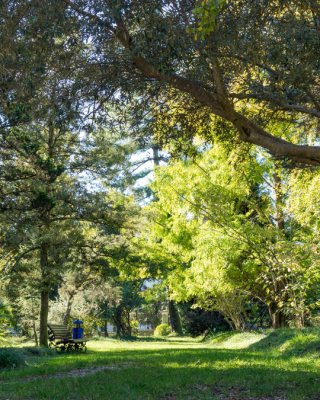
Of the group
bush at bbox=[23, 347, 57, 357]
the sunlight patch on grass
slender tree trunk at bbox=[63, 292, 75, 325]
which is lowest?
the sunlight patch on grass

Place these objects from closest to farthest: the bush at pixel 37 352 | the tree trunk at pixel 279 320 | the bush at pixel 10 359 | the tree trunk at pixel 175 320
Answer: the bush at pixel 10 359, the bush at pixel 37 352, the tree trunk at pixel 279 320, the tree trunk at pixel 175 320

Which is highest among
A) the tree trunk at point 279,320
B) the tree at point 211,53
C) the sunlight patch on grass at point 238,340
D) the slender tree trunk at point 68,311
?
the tree at point 211,53

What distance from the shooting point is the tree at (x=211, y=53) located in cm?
667

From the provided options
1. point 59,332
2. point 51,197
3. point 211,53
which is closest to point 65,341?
point 59,332

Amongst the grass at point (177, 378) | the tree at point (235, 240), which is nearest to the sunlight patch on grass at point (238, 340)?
the tree at point (235, 240)

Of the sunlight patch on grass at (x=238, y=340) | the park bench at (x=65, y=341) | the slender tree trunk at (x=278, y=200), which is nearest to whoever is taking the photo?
the park bench at (x=65, y=341)

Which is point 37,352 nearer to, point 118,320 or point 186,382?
point 186,382

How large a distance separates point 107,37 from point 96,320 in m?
26.2

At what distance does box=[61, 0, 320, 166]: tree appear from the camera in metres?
6.67

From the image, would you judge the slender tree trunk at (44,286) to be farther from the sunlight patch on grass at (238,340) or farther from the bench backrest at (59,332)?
the sunlight patch on grass at (238,340)

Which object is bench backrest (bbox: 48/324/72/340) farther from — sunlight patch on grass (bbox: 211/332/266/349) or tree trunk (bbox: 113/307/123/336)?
tree trunk (bbox: 113/307/123/336)

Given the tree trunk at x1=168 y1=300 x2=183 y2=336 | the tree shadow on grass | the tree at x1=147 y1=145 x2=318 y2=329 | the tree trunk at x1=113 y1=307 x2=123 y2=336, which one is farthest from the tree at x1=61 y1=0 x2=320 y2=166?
the tree trunk at x1=113 y1=307 x2=123 y2=336

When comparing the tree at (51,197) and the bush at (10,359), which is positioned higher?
the tree at (51,197)

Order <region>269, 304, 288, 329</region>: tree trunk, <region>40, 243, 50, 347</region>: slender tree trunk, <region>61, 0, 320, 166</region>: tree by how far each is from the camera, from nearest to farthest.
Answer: <region>61, 0, 320, 166</region>: tree → <region>40, 243, 50, 347</region>: slender tree trunk → <region>269, 304, 288, 329</region>: tree trunk
